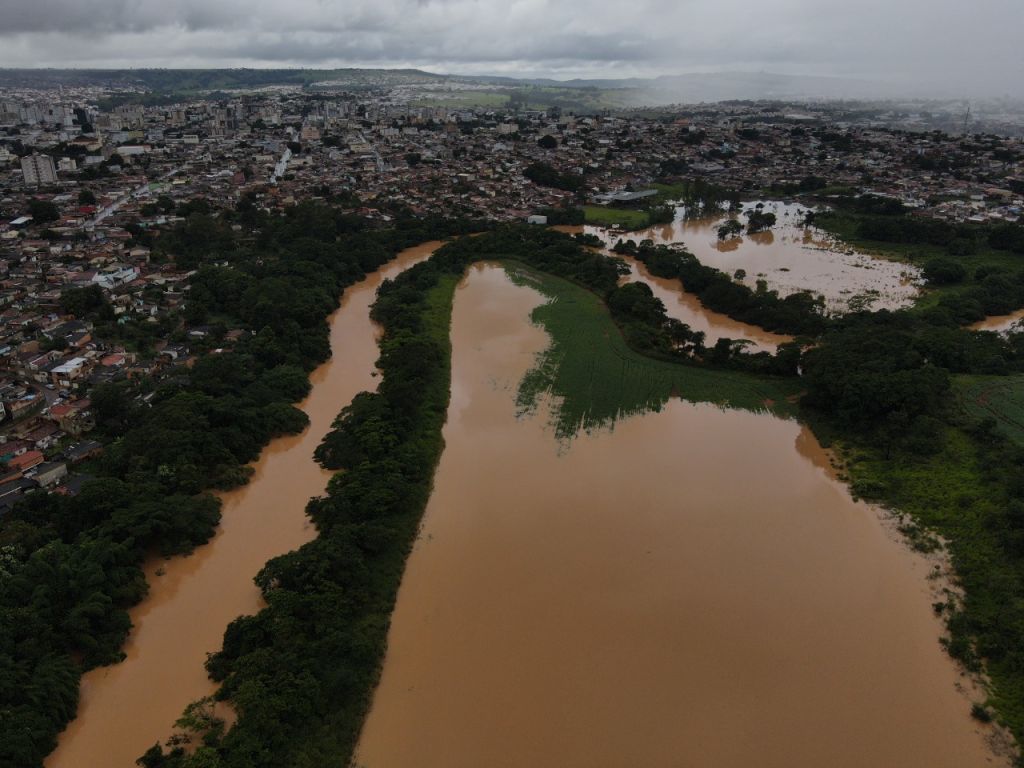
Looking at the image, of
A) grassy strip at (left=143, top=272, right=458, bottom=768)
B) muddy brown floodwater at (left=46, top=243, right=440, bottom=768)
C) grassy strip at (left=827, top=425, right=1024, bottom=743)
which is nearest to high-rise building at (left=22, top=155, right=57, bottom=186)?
muddy brown floodwater at (left=46, top=243, right=440, bottom=768)

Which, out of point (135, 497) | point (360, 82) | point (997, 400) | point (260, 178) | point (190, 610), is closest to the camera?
point (190, 610)

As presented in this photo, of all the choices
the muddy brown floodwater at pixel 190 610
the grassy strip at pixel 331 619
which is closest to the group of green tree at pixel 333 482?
the grassy strip at pixel 331 619

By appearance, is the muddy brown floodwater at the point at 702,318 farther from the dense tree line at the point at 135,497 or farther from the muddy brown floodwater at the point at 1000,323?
the dense tree line at the point at 135,497

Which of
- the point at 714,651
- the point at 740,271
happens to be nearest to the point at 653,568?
the point at 714,651

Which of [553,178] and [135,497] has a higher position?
[553,178]

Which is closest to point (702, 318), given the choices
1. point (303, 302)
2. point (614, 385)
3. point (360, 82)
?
point (614, 385)

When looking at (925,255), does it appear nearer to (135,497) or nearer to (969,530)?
(969,530)

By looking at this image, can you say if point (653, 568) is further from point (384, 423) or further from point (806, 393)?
point (806, 393)
